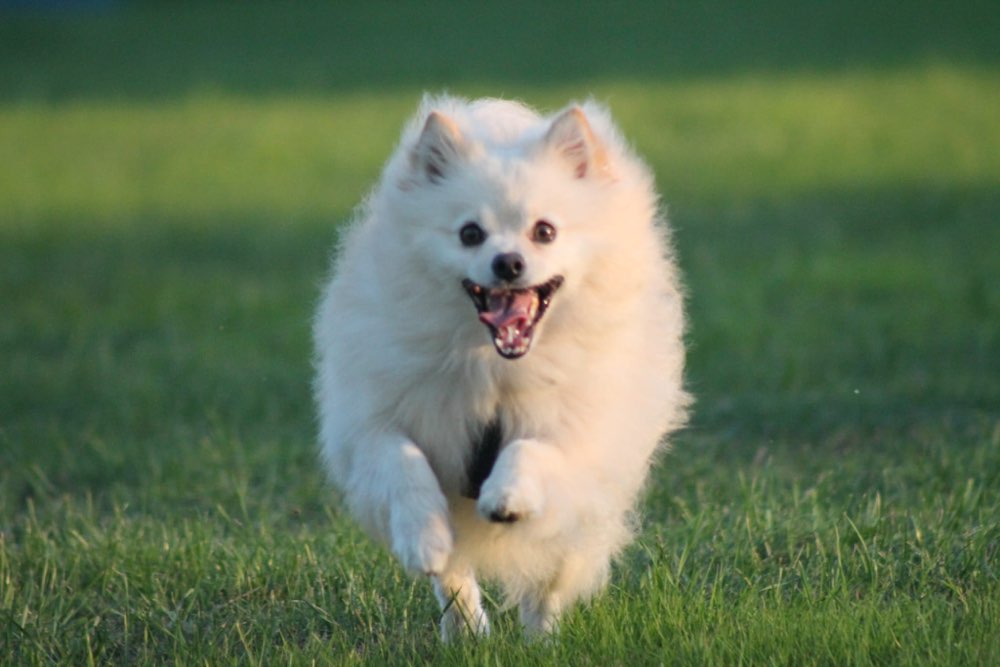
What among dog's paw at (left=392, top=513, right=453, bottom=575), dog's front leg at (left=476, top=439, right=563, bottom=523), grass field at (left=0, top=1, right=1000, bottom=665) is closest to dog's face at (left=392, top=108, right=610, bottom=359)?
dog's front leg at (left=476, top=439, right=563, bottom=523)

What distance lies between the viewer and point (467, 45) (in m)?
27.2

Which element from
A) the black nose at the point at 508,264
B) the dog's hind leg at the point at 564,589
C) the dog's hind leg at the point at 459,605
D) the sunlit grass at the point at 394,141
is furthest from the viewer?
the sunlit grass at the point at 394,141

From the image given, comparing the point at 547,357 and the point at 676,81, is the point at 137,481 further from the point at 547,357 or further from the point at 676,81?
the point at 676,81

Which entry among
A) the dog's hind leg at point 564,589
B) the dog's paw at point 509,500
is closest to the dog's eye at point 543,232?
the dog's paw at point 509,500

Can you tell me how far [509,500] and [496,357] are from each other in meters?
0.60

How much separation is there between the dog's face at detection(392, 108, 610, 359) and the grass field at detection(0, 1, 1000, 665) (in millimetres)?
1025

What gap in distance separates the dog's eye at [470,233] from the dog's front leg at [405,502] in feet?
2.12

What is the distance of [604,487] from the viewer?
5.17 meters

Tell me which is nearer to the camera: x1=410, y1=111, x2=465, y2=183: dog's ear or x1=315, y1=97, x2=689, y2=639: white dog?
x1=315, y1=97, x2=689, y2=639: white dog

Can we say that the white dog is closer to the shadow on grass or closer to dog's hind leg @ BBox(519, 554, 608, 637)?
dog's hind leg @ BBox(519, 554, 608, 637)

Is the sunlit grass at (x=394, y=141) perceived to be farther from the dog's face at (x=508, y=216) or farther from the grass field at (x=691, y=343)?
the dog's face at (x=508, y=216)

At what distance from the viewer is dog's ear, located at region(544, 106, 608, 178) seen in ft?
16.7

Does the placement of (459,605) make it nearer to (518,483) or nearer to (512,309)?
(518,483)

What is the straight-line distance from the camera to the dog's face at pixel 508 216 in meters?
4.88
